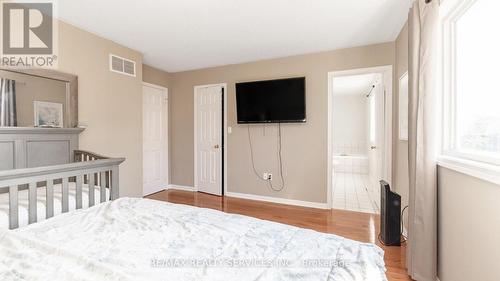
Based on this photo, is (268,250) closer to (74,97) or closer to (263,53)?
(74,97)

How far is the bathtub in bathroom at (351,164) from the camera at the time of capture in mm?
6352

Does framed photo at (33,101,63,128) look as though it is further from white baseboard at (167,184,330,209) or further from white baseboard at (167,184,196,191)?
white baseboard at (167,184,330,209)

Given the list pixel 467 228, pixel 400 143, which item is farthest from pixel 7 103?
pixel 400 143

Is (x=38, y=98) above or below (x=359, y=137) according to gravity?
above

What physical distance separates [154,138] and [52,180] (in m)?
2.73

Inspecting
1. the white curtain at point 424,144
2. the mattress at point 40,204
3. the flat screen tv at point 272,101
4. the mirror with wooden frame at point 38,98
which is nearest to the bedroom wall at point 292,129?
the flat screen tv at point 272,101

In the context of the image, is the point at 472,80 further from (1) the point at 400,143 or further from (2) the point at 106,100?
Answer: (2) the point at 106,100

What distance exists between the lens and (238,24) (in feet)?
8.71

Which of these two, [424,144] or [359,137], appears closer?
[424,144]

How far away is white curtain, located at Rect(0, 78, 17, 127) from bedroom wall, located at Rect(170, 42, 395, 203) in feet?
8.51

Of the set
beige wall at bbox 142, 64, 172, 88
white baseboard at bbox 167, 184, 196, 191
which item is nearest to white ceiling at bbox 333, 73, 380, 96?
beige wall at bbox 142, 64, 172, 88

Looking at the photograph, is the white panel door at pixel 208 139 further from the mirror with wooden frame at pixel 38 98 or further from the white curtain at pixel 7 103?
the white curtain at pixel 7 103

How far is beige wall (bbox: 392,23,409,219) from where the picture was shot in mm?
2582

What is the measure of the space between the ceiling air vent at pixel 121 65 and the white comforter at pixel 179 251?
7.50 feet
